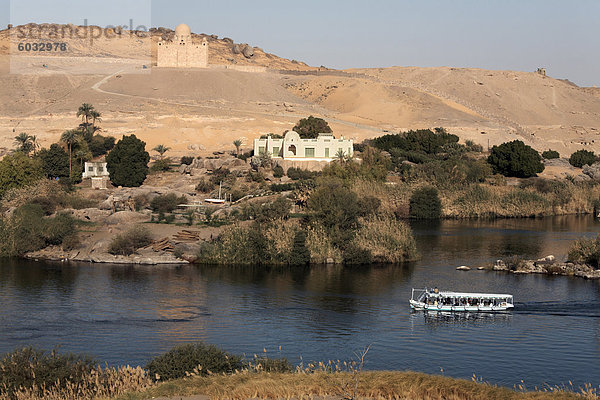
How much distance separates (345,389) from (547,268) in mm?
25907

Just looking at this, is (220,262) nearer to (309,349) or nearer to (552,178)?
(309,349)

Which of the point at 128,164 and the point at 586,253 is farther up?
the point at 128,164

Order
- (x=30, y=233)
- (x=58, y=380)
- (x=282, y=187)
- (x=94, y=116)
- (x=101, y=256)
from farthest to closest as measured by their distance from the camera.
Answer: (x=94, y=116) < (x=282, y=187) < (x=30, y=233) < (x=101, y=256) < (x=58, y=380)

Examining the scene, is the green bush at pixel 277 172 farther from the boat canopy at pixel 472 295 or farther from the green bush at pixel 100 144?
the boat canopy at pixel 472 295

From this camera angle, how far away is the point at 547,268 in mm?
40812

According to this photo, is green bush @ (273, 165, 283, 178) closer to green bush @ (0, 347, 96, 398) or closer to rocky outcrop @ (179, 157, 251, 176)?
rocky outcrop @ (179, 157, 251, 176)

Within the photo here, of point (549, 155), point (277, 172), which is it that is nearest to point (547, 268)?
point (277, 172)

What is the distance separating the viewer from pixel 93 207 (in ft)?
Result: 183

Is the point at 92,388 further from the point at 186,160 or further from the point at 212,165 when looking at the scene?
the point at 186,160

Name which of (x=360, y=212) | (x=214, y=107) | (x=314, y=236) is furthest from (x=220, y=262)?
(x=214, y=107)

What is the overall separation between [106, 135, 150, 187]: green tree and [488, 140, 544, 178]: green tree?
3306 centimetres

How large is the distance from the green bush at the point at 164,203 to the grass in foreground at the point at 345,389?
36885 mm

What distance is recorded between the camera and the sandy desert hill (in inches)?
3729

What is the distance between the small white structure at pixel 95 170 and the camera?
69.1m
